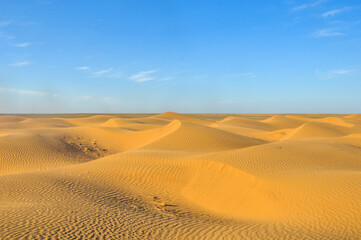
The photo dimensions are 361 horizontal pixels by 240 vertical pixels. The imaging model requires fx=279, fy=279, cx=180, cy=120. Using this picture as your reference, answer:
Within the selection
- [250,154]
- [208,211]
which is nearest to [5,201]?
[208,211]

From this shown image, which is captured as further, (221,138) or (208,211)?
(221,138)

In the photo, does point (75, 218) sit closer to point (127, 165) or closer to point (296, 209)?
point (296, 209)

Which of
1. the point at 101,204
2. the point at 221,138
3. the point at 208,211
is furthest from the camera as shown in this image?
the point at 221,138

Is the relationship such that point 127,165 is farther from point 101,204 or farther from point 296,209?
point 296,209

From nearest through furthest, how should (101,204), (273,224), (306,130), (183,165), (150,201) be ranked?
1. (273,224)
2. (101,204)
3. (150,201)
4. (183,165)
5. (306,130)

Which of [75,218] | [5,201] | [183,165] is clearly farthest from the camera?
[183,165]

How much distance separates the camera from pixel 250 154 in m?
14.8

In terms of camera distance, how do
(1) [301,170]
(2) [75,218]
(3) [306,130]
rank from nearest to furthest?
(2) [75,218], (1) [301,170], (3) [306,130]

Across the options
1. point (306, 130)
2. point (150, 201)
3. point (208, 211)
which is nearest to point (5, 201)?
point (150, 201)

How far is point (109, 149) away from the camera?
26125 millimetres

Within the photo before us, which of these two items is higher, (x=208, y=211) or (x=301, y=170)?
(x=301, y=170)

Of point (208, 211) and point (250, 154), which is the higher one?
point (250, 154)

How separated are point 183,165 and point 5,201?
8.28m

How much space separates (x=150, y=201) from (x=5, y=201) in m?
4.74
